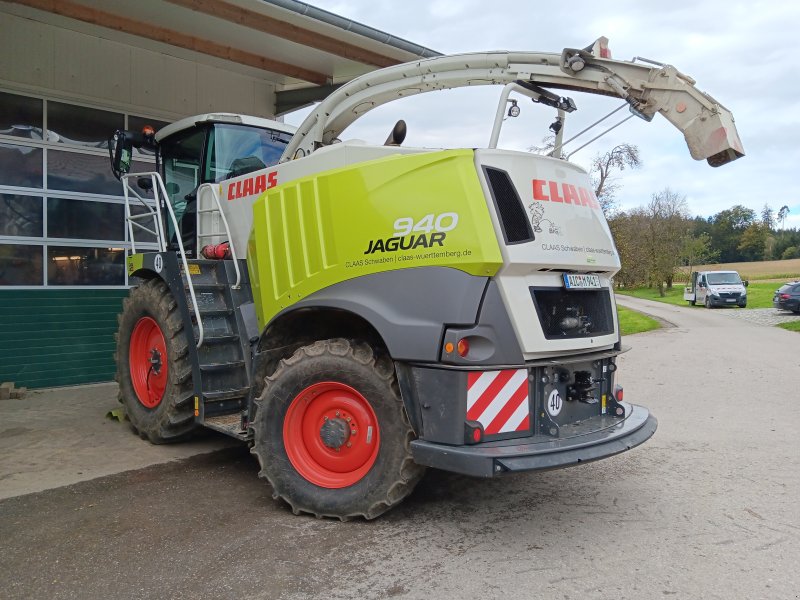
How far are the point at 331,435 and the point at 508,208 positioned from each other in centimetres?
→ 179

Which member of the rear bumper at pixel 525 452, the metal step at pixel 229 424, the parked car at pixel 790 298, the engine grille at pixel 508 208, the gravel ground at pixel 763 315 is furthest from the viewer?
the parked car at pixel 790 298

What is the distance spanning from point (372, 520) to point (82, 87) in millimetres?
7606

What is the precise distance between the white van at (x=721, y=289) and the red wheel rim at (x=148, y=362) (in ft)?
97.7

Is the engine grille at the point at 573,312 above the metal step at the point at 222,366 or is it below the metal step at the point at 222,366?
above

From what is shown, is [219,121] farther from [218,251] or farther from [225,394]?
[225,394]

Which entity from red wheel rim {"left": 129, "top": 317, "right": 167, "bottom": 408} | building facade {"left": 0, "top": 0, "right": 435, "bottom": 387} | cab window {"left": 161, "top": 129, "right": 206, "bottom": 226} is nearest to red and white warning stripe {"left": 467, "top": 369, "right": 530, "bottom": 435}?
red wheel rim {"left": 129, "top": 317, "right": 167, "bottom": 408}

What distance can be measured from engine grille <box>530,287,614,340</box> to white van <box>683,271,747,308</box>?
28.9 meters

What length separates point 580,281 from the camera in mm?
4227

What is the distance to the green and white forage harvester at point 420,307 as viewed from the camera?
144 inches

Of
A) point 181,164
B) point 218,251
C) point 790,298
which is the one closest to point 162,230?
point 218,251

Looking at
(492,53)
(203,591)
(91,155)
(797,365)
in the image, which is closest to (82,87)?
(91,155)

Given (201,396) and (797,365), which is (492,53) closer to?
(201,396)

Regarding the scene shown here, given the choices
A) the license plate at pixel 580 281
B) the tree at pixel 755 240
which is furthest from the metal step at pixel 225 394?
the tree at pixel 755 240

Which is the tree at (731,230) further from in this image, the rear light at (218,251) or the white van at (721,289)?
the rear light at (218,251)
